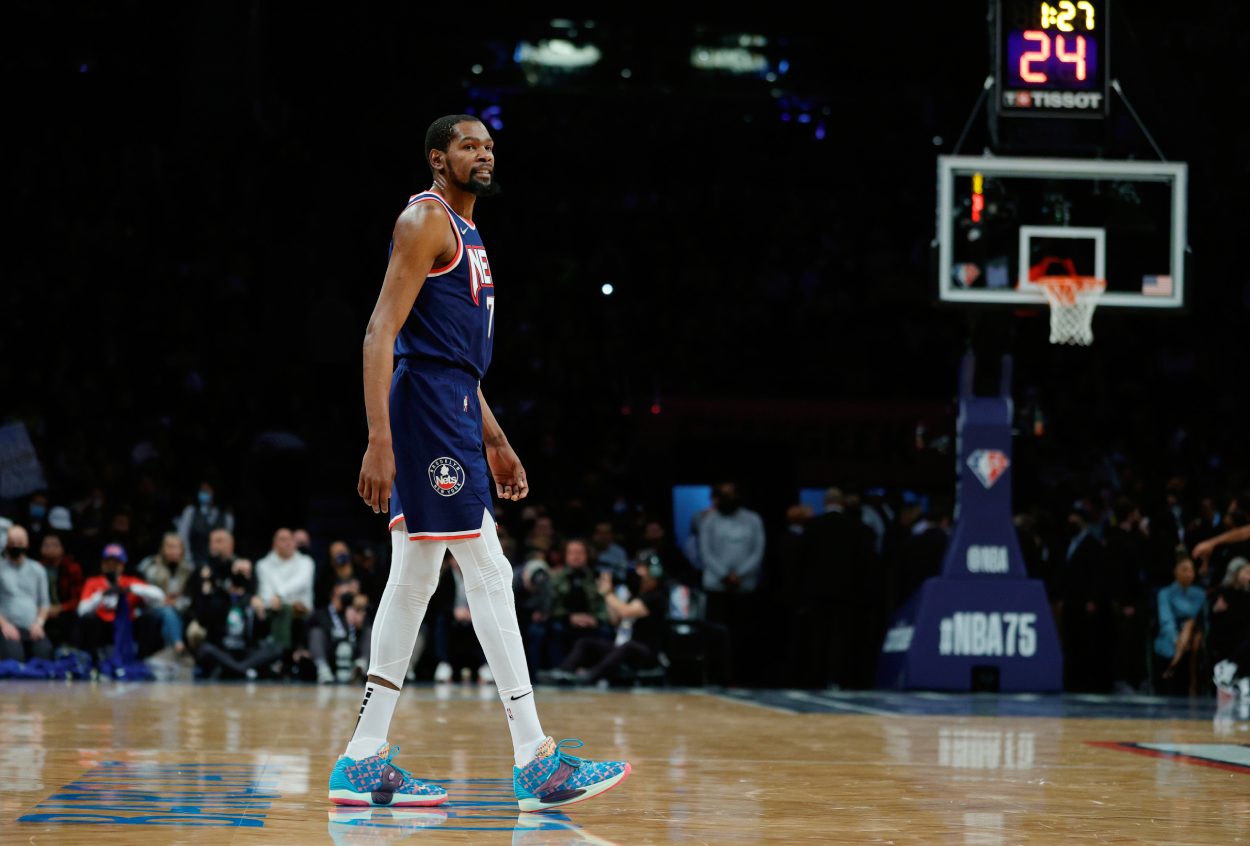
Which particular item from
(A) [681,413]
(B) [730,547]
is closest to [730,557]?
(B) [730,547]

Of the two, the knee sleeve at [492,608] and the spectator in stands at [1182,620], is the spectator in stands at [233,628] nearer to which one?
the spectator in stands at [1182,620]

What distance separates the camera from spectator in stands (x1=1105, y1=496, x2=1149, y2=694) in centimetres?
1398

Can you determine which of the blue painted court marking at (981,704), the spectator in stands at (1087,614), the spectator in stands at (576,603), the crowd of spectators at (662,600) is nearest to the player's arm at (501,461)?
the blue painted court marking at (981,704)

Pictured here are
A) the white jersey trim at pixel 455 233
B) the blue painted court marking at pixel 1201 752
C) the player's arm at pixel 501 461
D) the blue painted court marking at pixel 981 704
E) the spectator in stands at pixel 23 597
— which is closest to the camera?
the white jersey trim at pixel 455 233

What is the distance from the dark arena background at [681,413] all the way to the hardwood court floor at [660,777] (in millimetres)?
44

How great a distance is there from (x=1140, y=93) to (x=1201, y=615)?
8.84 meters

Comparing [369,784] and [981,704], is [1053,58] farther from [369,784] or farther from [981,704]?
[369,784]

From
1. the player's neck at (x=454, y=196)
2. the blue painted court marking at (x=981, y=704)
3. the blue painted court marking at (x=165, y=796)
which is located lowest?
the blue painted court marking at (x=981, y=704)

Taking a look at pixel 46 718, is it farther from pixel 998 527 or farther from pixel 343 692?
pixel 998 527

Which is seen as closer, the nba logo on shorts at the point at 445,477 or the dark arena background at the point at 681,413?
the nba logo on shorts at the point at 445,477

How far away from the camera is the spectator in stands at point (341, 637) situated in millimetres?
13352

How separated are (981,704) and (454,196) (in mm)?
7261

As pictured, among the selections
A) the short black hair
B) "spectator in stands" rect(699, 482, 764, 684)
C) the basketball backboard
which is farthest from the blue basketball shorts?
"spectator in stands" rect(699, 482, 764, 684)

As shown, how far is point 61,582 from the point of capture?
14.1 meters
